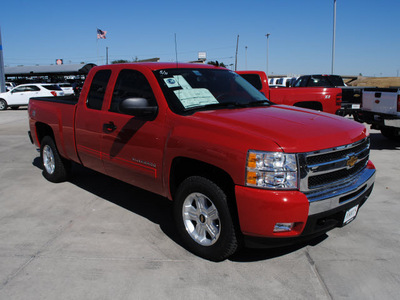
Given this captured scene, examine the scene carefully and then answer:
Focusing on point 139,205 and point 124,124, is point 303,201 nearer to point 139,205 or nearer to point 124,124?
point 124,124

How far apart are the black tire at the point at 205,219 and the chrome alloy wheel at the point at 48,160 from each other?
130 inches

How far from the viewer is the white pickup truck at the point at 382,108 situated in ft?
27.4

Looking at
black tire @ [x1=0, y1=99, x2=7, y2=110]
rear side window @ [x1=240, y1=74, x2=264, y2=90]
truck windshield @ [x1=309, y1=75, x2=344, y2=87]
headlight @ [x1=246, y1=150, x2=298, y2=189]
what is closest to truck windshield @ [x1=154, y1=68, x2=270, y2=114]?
headlight @ [x1=246, y1=150, x2=298, y2=189]

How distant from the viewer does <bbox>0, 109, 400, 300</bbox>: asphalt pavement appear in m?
2.97

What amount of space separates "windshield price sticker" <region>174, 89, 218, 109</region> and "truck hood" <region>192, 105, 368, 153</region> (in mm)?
237

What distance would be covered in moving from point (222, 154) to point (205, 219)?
0.73 metres

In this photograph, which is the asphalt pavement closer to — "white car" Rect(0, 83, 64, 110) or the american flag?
"white car" Rect(0, 83, 64, 110)

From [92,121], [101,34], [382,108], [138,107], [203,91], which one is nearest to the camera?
[138,107]

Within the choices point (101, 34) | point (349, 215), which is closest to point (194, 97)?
point (349, 215)

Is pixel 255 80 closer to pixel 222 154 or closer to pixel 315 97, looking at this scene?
pixel 315 97

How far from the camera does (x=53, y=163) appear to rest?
6039mm

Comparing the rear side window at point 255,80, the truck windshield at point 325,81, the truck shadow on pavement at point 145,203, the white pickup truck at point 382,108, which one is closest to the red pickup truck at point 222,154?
the truck shadow on pavement at point 145,203

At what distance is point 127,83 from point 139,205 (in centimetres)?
174

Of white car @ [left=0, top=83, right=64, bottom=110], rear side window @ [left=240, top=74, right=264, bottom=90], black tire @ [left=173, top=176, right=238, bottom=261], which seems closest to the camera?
black tire @ [left=173, top=176, right=238, bottom=261]
